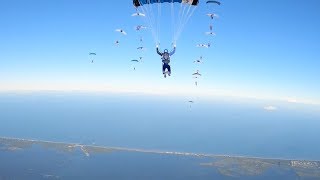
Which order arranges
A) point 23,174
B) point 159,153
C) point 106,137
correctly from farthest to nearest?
1. point 106,137
2. point 159,153
3. point 23,174

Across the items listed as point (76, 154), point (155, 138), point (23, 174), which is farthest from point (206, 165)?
point (155, 138)

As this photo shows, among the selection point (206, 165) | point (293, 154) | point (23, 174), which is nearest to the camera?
point (23, 174)

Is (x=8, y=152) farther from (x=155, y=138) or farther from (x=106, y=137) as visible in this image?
(x=155, y=138)

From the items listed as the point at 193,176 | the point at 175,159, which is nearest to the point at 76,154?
the point at 175,159

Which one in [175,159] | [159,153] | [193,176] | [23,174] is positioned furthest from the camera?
[159,153]

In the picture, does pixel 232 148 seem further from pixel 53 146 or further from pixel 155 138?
pixel 53 146

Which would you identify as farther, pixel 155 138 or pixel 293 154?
pixel 155 138

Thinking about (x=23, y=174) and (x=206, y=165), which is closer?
(x=23, y=174)

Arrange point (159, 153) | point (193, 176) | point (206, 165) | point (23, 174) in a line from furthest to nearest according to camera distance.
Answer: point (159, 153) → point (206, 165) → point (193, 176) → point (23, 174)
